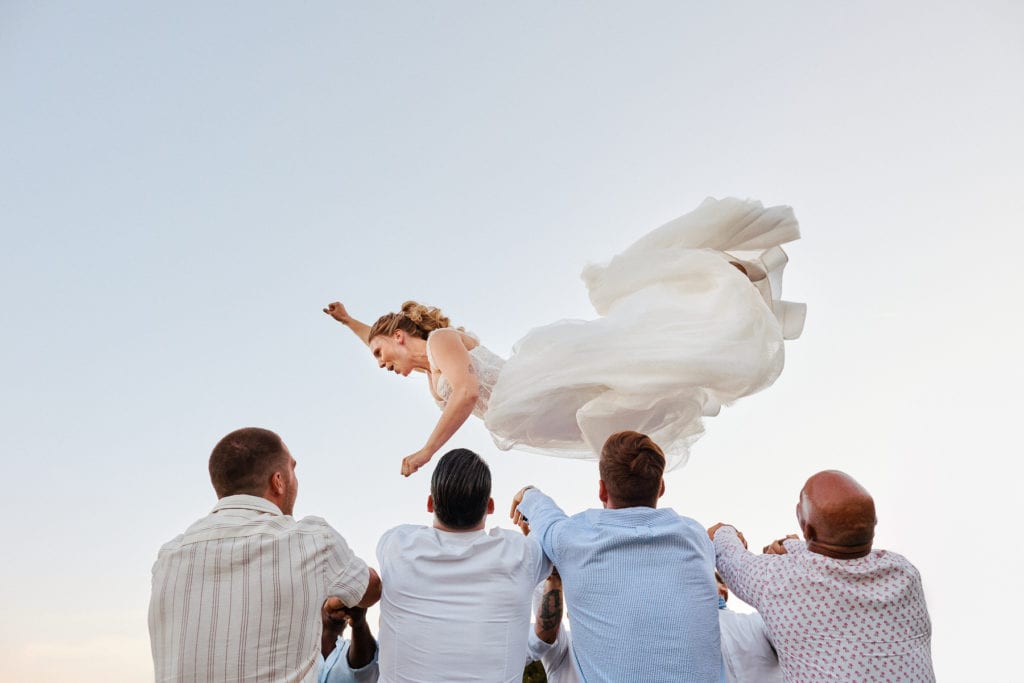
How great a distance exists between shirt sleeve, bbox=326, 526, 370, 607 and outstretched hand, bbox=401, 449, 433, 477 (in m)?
0.99

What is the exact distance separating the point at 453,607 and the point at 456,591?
2.3 inches

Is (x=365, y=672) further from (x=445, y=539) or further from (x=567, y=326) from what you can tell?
(x=567, y=326)

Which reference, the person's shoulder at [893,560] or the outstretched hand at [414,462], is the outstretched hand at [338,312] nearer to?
the outstretched hand at [414,462]

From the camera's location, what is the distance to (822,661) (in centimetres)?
273

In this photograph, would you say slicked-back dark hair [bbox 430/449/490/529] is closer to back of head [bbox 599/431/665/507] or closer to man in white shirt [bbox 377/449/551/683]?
man in white shirt [bbox 377/449/551/683]

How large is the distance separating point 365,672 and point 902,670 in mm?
2061

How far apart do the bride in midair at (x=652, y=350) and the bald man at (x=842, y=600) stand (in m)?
1.09

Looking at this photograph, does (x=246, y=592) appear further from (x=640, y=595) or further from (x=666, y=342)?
(x=666, y=342)

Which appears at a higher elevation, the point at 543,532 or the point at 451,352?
the point at 451,352

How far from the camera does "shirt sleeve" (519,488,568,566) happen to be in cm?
308

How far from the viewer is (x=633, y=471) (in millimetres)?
3039

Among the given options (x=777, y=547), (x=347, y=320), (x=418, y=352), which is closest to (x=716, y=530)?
(x=777, y=547)

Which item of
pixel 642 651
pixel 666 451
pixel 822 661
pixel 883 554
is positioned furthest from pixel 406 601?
pixel 666 451

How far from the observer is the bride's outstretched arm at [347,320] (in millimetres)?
5465
